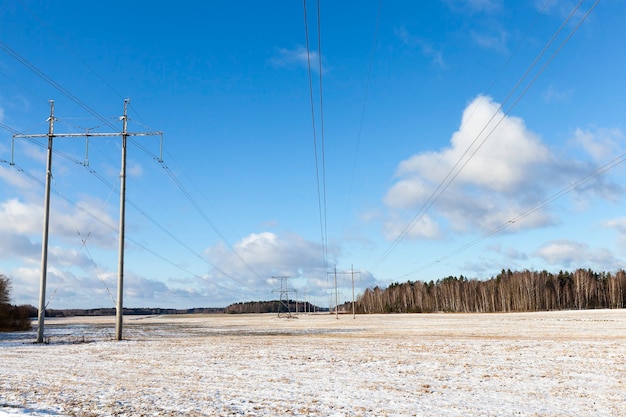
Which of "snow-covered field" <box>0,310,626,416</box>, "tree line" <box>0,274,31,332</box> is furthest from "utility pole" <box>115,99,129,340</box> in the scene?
"tree line" <box>0,274,31,332</box>

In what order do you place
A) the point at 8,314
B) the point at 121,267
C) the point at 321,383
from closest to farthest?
the point at 321,383 < the point at 121,267 < the point at 8,314

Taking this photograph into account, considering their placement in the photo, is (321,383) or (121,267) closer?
(321,383)

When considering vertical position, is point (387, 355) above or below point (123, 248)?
below

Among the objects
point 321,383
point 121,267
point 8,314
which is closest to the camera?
point 321,383

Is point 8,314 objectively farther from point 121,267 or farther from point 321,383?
point 321,383

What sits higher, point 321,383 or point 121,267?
point 121,267

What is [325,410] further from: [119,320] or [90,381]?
[119,320]

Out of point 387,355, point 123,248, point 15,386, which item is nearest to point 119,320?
point 123,248

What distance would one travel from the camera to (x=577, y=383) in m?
19.1

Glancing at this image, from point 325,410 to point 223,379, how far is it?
6963mm

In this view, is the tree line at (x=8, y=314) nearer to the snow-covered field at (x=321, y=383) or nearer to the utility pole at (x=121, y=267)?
the utility pole at (x=121, y=267)

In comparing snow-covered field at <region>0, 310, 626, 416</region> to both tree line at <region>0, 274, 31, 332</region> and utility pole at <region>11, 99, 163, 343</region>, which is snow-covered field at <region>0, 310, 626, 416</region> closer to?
utility pole at <region>11, 99, 163, 343</region>

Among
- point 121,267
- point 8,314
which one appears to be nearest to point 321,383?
point 121,267

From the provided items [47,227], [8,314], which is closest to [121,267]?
Answer: [47,227]
